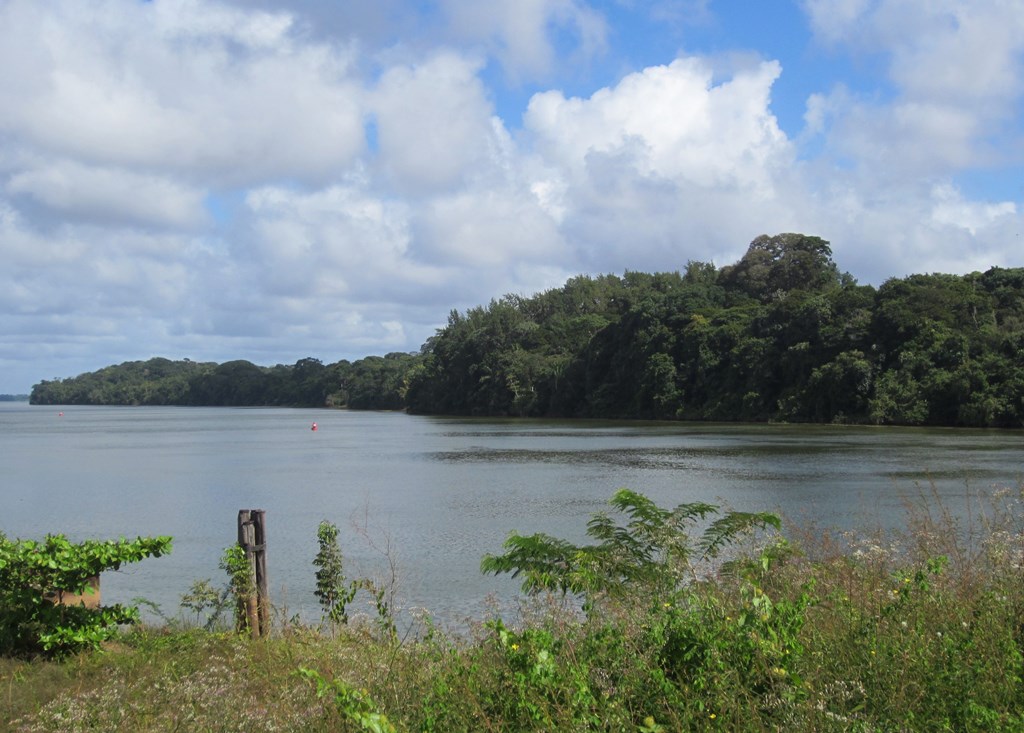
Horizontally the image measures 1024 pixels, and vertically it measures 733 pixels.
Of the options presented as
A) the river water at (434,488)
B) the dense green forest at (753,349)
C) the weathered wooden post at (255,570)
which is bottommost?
the river water at (434,488)

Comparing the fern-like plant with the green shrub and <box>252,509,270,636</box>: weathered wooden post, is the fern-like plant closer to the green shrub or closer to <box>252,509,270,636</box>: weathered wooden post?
<box>252,509,270,636</box>: weathered wooden post

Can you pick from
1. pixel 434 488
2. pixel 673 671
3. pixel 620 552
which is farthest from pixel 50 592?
pixel 434 488

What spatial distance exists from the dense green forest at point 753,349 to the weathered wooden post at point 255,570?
197 ft

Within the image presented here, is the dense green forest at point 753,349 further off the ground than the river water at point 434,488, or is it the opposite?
the dense green forest at point 753,349

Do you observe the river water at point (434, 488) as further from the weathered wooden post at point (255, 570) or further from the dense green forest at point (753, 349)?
the dense green forest at point (753, 349)

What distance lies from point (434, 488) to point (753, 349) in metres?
52.2

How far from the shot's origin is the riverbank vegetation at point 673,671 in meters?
4.74

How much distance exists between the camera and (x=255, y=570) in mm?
10383

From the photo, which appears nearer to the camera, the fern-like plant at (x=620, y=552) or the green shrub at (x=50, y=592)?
the green shrub at (x=50, y=592)

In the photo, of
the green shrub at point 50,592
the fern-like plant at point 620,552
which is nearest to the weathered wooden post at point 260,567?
the green shrub at point 50,592

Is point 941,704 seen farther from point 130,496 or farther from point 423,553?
point 130,496

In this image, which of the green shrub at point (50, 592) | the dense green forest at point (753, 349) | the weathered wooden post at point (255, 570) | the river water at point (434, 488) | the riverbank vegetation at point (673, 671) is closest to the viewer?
the riverbank vegetation at point (673, 671)

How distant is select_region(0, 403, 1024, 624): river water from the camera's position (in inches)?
717

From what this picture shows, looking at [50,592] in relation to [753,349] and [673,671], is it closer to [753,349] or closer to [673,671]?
[673,671]
